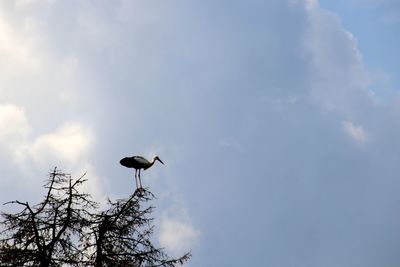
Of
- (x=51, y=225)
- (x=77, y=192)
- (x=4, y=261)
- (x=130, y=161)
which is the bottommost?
(x=4, y=261)

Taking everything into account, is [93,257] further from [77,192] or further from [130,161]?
[130,161]

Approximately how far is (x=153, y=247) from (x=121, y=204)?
1.04m

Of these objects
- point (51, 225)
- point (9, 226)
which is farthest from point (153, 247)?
point (9, 226)

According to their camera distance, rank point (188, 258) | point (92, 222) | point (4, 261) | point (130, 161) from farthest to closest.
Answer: point (130, 161)
point (188, 258)
point (92, 222)
point (4, 261)

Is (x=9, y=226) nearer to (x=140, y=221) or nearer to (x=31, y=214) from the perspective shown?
(x=31, y=214)

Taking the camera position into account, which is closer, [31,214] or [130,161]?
[31,214]

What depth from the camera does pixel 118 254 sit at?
9500mm

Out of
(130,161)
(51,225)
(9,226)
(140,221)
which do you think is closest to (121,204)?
(140,221)

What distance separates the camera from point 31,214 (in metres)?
9.33

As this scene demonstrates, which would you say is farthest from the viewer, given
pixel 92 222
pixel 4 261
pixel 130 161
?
pixel 130 161

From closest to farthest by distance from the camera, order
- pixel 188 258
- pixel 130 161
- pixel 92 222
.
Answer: pixel 92 222 → pixel 188 258 → pixel 130 161

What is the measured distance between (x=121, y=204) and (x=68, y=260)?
140 cm

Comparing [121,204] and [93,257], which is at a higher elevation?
[121,204]

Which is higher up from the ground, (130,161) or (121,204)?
(130,161)
